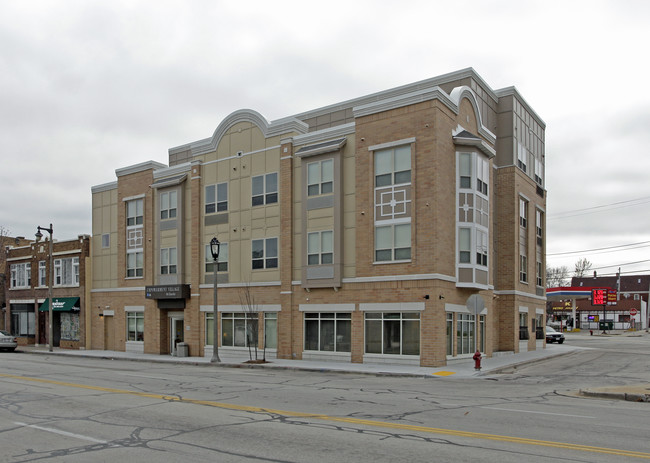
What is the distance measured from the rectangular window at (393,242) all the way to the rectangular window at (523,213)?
510 inches

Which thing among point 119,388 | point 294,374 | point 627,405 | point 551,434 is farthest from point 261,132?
point 551,434

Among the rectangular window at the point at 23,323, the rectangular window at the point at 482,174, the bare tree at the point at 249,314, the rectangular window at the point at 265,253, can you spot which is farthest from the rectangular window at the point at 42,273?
the rectangular window at the point at 482,174

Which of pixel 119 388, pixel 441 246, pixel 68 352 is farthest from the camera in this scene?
pixel 68 352

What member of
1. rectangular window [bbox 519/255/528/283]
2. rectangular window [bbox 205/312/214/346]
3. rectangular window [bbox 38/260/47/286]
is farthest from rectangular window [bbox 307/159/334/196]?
rectangular window [bbox 38/260/47/286]

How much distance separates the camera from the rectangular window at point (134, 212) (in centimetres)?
3694

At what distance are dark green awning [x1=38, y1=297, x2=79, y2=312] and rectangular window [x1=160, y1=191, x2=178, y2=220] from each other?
988 centimetres

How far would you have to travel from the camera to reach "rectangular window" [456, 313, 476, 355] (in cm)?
2683

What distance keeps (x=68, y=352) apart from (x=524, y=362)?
26332mm

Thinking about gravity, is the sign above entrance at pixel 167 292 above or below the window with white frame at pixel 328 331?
above

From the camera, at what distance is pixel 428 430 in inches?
→ 404

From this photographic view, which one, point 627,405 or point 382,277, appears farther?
point 382,277

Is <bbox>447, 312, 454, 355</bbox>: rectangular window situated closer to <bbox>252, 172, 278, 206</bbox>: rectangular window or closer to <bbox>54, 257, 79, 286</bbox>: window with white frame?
<bbox>252, 172, 278, 206</bbox>: rectangular window

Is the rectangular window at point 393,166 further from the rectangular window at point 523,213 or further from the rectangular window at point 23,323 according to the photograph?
the rectangular window at point 23,323

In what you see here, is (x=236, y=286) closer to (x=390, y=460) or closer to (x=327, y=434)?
(x=327, y=434)
